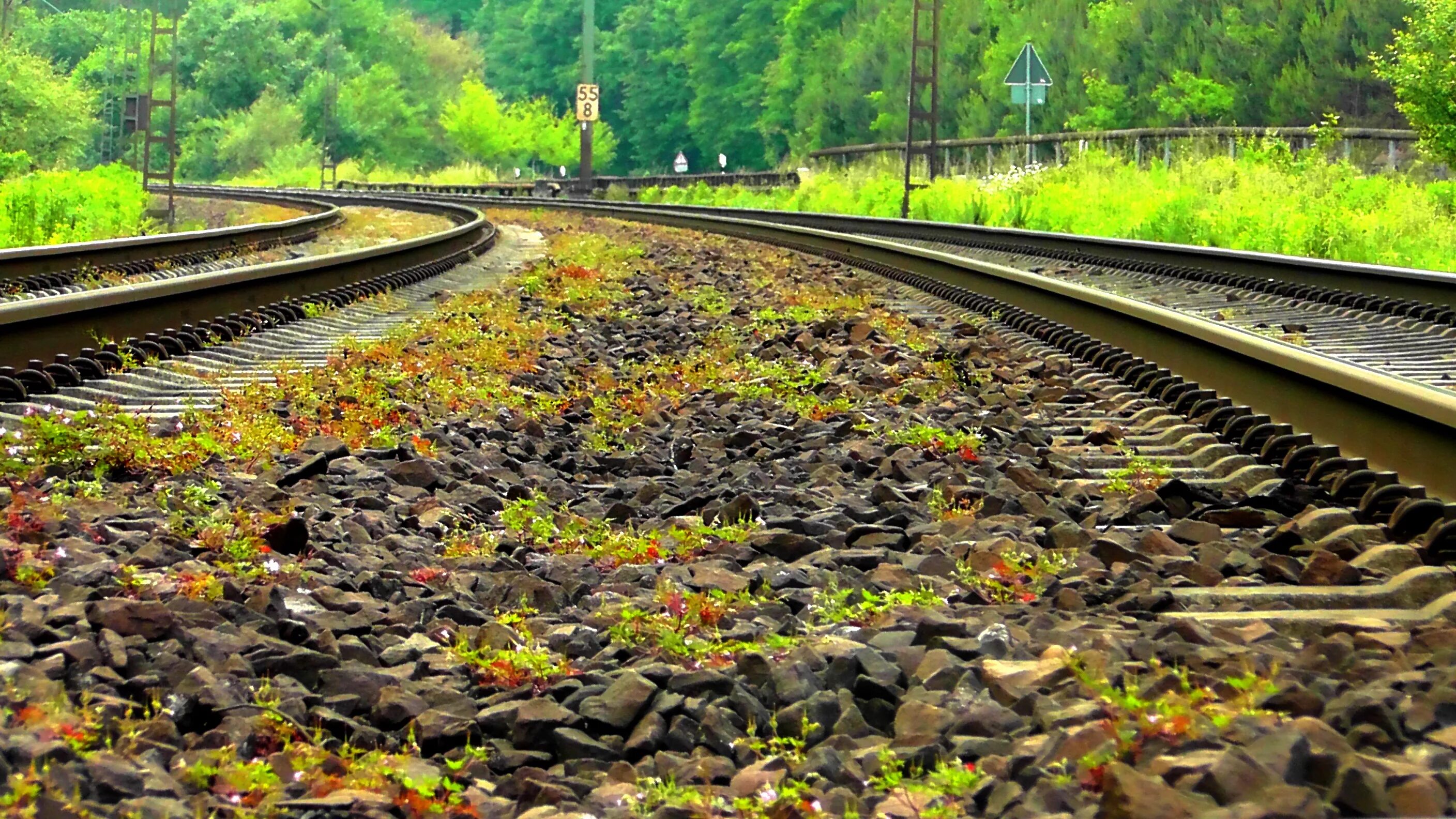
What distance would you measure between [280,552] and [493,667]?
102 centimetres

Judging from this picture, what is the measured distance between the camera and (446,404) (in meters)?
7.02

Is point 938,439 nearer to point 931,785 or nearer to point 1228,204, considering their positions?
point 931,785

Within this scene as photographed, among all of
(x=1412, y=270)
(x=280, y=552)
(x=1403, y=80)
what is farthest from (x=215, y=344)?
(x=1403, y=80)

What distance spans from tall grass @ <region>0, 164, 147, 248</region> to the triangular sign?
14.3 m

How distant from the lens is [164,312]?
8.39m

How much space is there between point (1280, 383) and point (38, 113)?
5488 centimetres

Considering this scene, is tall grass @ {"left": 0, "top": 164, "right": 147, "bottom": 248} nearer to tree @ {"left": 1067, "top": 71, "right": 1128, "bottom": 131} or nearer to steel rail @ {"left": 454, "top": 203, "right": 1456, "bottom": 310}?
steel rail @ {"left": 454, "top": 203, "right": 1456, "bottom": 310}

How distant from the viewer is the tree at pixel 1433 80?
79.2 feet

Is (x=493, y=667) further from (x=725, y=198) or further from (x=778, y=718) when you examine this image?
(x=725, y=198)

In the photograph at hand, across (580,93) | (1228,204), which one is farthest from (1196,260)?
(580,93)

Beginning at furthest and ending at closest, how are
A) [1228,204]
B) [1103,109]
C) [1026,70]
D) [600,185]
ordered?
1. [600,185]
2. [1103,109]
3. [1026,70]
4. [1228,204]

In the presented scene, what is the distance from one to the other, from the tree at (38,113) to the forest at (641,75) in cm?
11

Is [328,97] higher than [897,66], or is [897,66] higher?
[897,66]

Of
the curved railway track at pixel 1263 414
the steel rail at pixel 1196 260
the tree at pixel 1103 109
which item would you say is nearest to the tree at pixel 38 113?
the tree at pixel 1103 109
